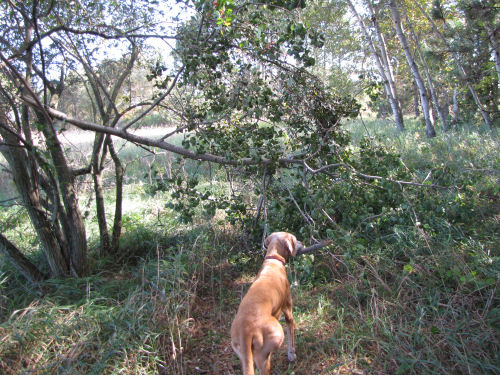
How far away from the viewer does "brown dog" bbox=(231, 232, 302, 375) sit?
Answer: 89.1 inches

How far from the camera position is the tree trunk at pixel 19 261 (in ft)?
12.3

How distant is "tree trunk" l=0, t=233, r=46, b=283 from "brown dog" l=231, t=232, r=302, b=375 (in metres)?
2.92

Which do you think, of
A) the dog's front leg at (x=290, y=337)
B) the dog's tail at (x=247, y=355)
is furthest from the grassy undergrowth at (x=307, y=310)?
the dog's tail at (x=247, y=355)

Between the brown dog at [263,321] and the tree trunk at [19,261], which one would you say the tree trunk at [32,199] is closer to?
the tree trunk at [19,261]

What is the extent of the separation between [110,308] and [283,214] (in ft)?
7.02

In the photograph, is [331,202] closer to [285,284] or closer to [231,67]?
[285,284]

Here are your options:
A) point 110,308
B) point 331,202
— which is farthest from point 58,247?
point 331,202

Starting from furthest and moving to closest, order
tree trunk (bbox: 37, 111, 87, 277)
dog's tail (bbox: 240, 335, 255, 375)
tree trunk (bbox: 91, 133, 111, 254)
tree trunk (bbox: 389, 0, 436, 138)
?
1. tree trunk (bbox: 389, 0, 436, 138)
2. tree trunk (bbox: 91, 133, 111, 254)
3. tree trunk (bbox: 37, 111, 87, 277)
4. dog's tail (bbox: 240, 335, 255, 375)

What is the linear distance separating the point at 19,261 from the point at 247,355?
3154 millimetres

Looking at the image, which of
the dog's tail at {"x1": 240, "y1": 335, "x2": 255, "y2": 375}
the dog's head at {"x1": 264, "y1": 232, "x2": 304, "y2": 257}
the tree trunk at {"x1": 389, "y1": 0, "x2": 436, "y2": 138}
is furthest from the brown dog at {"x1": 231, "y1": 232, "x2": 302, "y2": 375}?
the tree trunk at {"x1": 389, "y1": 0, "x2": 436, "y2": 138}

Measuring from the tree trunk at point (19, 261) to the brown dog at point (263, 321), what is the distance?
292 centimetres

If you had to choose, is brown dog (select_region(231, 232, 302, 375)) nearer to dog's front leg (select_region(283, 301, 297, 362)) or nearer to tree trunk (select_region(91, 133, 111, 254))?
dog's front leg (select_region(283, 301, 297, 362))

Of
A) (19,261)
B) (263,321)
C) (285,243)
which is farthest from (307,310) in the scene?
(19,261)

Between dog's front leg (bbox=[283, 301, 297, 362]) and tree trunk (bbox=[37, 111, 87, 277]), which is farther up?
A: tree trunk (bbox=[37, 111, 87, 277])
